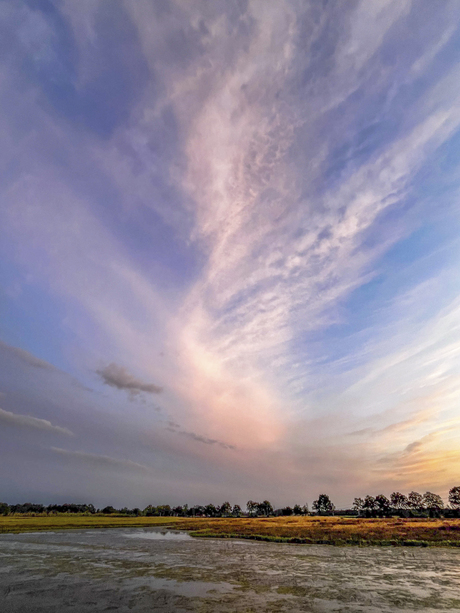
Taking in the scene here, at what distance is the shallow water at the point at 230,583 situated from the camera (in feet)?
72.8

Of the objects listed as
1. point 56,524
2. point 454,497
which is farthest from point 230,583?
point 454,497

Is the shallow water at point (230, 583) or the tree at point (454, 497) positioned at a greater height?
the tree at point (454, 497)

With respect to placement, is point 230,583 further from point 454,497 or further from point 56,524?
point 454,497

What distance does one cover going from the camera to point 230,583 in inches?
1123

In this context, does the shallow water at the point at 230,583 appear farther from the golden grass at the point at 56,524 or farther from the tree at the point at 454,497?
the tree at the point at 454,497

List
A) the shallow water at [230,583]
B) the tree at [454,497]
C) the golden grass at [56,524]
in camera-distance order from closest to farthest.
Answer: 1. the shallow water at [230,583]
2. the golden grass at [56,524]
3. the tree at [454,497]

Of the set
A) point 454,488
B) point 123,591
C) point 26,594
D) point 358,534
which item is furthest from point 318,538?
point 454,488

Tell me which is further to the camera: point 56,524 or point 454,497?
point 454,497

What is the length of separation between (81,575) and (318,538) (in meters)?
49.6

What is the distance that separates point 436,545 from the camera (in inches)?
2135

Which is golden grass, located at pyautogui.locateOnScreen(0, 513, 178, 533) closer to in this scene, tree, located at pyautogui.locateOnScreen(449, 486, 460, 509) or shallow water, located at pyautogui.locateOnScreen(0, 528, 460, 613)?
shallow water, located at pyautogui.locateOnScreen(0, 528, 460, 613)

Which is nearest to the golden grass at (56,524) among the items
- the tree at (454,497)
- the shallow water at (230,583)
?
the shallow water at (230,583)

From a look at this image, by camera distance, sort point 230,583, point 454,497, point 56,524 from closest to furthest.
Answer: point 230,583
point 56,524
point 454,497

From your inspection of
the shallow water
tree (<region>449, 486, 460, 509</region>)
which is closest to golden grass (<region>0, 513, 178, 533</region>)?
the shallow water
